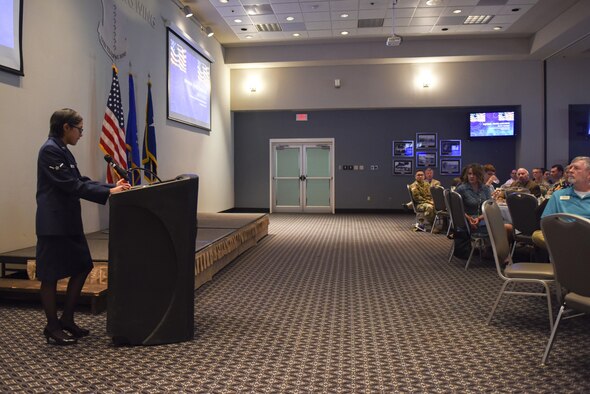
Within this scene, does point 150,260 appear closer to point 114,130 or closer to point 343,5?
point 114,130

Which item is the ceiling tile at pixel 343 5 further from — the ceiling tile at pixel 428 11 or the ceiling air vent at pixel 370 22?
the ceiling tile at pixel 428 11

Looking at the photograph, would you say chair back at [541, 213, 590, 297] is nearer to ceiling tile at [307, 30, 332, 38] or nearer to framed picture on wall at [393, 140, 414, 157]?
ceiling tile at [307, 30, 332, 38]

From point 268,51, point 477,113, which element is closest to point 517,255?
point 477,113

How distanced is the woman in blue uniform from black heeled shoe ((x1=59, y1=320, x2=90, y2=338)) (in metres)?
0.05

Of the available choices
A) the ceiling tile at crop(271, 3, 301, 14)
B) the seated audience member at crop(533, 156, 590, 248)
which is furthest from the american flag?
the seated audience member at crop(533, 156, 590, 248)

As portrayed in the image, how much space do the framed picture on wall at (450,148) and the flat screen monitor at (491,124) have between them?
0.50 m

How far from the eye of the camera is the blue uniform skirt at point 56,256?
9.37 feet

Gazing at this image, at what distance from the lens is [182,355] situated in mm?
2822

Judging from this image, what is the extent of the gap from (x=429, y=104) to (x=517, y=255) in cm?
661

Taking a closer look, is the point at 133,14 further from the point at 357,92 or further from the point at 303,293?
the point at 357,92

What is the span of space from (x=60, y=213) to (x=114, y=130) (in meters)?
3.53

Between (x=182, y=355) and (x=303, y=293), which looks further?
(x=303, y=293)

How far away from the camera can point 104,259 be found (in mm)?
4074

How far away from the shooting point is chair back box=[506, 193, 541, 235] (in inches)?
187
